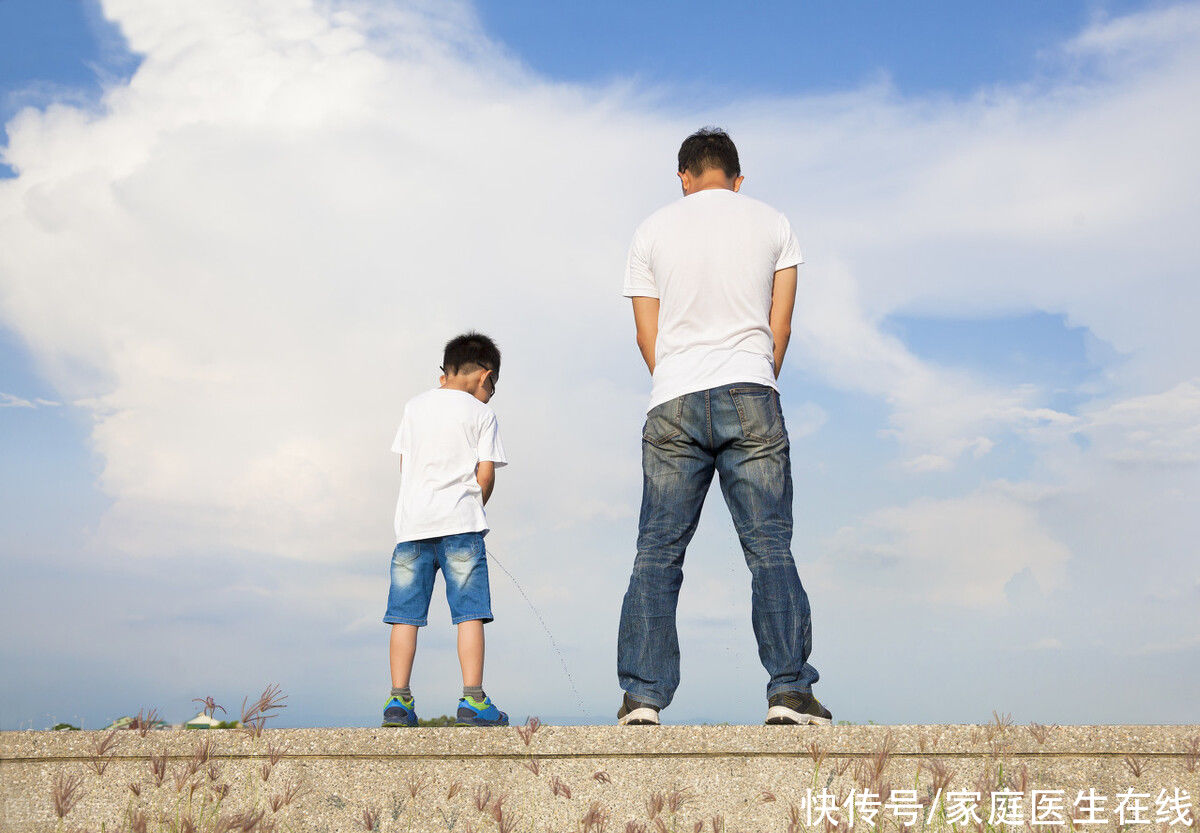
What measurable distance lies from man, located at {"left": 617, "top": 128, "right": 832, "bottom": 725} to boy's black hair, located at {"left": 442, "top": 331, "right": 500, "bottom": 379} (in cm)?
184

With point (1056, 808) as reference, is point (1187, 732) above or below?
above

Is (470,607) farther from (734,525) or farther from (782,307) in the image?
(782,307)

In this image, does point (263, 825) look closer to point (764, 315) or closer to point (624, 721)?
point (624, 721)

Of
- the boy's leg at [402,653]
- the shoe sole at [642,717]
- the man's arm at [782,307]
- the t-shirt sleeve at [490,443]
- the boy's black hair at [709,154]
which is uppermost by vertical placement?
the boy's black hair at [709,154]

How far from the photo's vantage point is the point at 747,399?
4.77m

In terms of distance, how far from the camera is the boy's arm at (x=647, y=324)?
5203mm

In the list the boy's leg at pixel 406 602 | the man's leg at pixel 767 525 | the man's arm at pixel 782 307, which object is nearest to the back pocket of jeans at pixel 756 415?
the man's leg at pixel 767 525

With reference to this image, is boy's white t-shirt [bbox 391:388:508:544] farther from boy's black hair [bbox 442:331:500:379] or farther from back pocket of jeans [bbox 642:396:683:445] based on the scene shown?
back pocket of jeans [bbox 642:396:683:445]

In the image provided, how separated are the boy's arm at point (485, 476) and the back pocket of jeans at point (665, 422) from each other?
1615 mm

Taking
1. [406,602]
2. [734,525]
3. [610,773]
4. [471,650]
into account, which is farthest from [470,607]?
[610,773]

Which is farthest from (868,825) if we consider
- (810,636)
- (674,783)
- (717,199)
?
(717,199)

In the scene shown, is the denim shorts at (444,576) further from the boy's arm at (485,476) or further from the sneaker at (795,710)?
the sneaker at (795,710)

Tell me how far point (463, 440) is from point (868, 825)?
340 centimetres

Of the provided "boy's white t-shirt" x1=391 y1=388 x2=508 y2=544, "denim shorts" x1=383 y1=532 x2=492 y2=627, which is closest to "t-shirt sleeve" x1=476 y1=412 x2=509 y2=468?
"boy's white t-shirt" x1=391 y1=388 x2=508 y2=544
